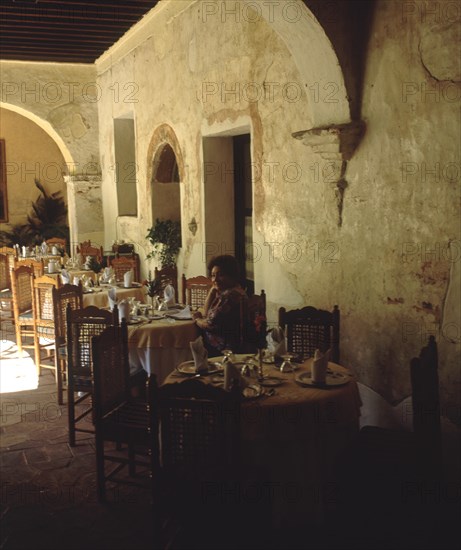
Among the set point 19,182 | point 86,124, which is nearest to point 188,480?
point 86,124

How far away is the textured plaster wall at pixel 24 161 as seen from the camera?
15.2 m

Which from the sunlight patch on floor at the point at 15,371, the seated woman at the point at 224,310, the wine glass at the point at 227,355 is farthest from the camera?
the sunlight patch on floor at the point at 15,371

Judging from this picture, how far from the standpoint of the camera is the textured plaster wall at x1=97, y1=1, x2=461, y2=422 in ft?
12.9

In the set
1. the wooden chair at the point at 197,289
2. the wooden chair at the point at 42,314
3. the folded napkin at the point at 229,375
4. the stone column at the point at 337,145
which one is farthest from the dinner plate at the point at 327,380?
the wooden chair at the point at 42,314

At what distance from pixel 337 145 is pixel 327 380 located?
182 centimetres

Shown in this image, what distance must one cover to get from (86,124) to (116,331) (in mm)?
8739

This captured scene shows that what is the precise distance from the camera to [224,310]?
521 cm

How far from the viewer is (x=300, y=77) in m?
5.24

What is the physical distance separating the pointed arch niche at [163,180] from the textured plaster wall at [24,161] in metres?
7.02

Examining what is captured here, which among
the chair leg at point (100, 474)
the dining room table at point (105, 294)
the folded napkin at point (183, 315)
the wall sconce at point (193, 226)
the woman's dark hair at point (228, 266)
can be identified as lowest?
the chair leg at point (100, 474)

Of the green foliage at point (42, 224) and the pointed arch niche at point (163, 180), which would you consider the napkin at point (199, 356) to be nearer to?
the pointed arch niche at point (163, 180)

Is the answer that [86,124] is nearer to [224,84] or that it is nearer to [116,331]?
[224,84]

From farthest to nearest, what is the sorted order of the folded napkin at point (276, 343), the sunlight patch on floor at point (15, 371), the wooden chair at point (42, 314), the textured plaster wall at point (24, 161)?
1. the textured plaster wall at point (24, 161)
2. the wooden chair at point (42, 314)
3. the sunlight patch on floor at point (15, 371)
4. the folded napkin at point (276, 343)

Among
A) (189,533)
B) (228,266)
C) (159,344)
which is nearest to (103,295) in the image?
(159,344)
